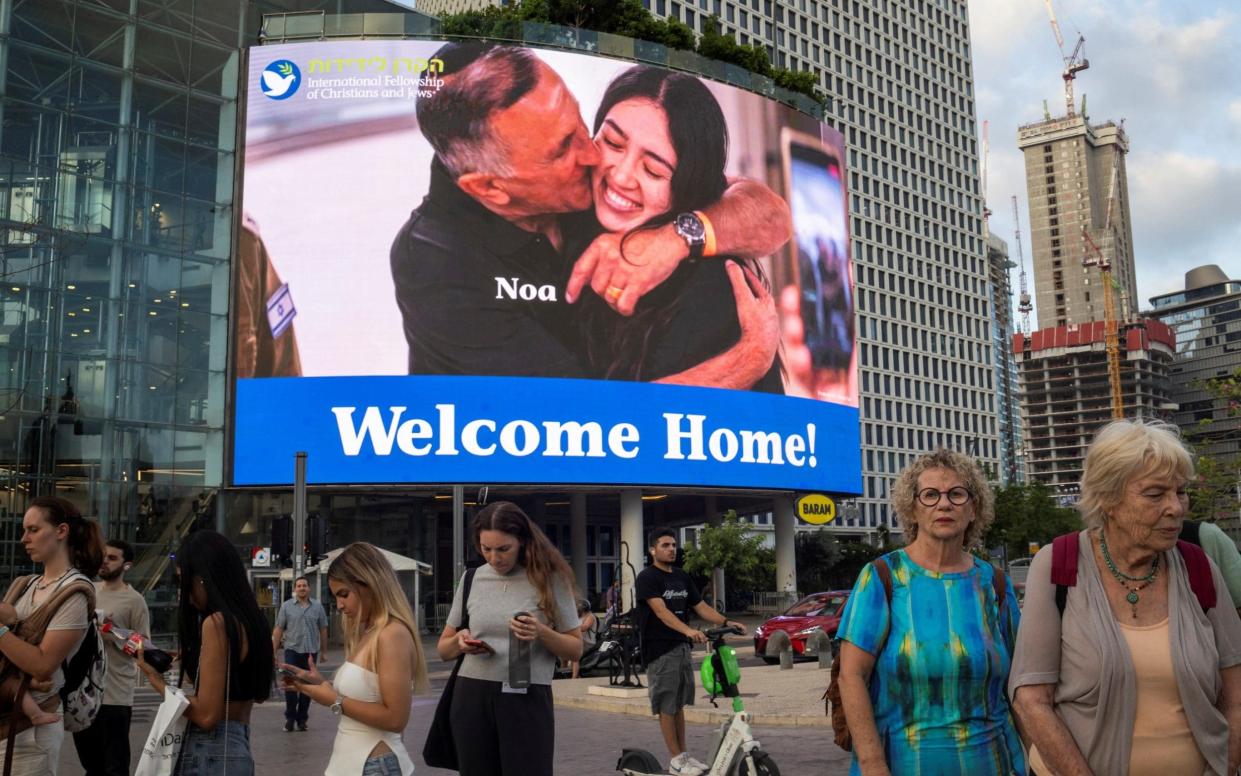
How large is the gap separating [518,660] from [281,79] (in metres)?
41.4

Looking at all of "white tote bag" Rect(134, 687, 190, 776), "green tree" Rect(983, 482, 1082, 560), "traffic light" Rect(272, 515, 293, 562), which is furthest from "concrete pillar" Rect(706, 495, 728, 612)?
"white tote bag" Rect(134, 687, 190, 776)

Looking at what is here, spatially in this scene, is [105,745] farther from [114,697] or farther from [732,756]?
[732,756]

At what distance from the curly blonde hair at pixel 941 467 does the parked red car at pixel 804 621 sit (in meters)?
22.3

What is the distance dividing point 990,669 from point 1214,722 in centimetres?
71

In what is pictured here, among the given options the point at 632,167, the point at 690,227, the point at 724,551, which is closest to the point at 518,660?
the point at 632,167

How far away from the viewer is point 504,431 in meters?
42.1

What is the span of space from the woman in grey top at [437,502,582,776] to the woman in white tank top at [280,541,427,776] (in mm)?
620

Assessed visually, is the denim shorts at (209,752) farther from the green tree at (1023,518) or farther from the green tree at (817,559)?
the green tree at (1023,518)

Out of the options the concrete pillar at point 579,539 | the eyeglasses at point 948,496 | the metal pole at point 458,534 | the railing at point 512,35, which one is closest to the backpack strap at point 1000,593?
the eyeglasses at point 948,496

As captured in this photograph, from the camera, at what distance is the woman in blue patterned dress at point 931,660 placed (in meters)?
3.90

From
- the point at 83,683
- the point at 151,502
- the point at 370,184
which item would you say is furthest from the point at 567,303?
the point at 83,683

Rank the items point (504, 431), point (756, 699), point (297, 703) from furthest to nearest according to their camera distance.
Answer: point (504, 431), point (756, 699), point (297, 703)

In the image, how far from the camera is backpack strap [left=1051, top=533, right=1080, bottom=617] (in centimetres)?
356

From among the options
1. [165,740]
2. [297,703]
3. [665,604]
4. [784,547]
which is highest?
[784,547]
